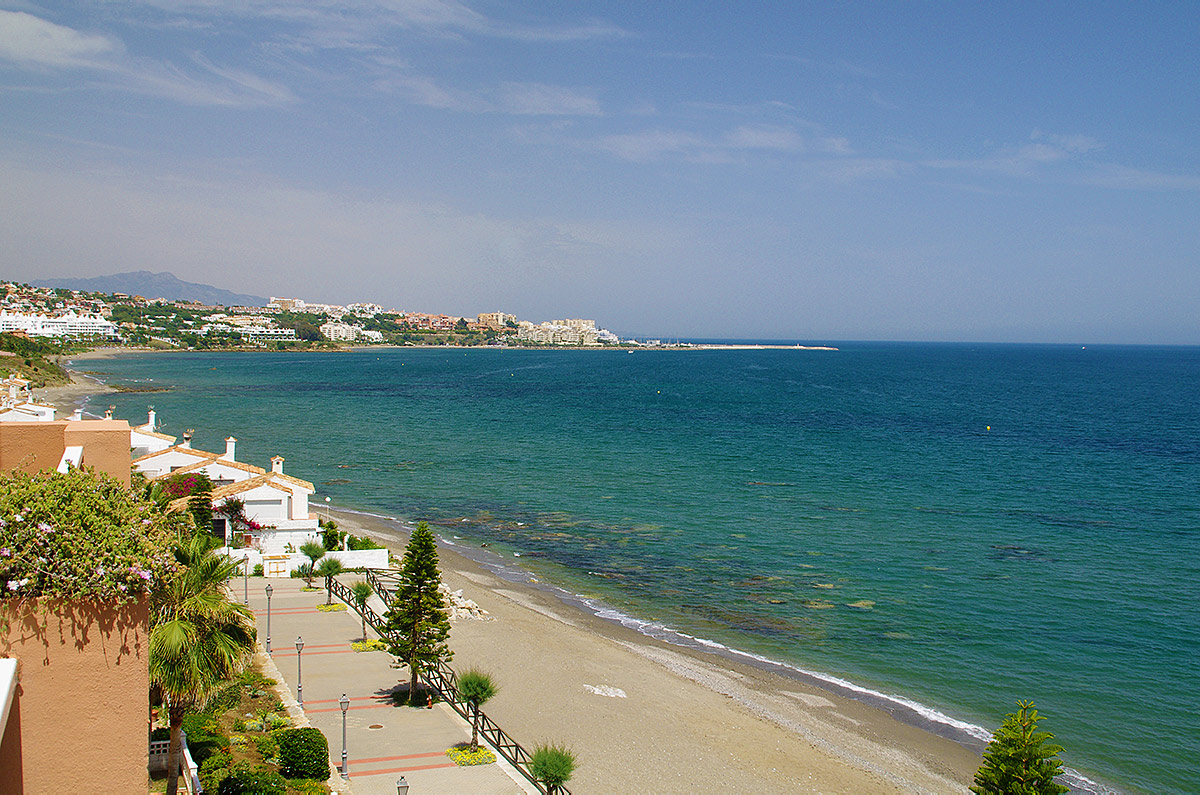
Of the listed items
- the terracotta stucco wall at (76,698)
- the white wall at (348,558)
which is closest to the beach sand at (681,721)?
the white wall at (348,558)

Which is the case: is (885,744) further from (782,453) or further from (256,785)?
(782,453)

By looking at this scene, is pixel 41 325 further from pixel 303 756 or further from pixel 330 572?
pixel 303 756

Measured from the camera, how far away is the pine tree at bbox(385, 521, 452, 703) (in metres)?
18.4

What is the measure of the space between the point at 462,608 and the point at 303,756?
44.7 ft

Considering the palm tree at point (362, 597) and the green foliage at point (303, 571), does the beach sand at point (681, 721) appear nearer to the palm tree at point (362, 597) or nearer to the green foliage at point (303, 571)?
the palm tree at point (362, 597)

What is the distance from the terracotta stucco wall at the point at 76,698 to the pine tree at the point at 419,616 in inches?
456

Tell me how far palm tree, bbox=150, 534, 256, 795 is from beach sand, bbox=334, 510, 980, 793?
27.0ft

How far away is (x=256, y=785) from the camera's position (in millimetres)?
11867

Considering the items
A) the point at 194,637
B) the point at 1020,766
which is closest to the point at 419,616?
the point at 194,637

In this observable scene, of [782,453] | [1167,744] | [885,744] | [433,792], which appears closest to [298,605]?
[433,792]

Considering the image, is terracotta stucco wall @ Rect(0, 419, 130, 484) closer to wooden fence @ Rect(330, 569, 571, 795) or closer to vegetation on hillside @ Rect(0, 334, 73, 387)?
wooden fence @ Rect(330, 569, 571, 795)

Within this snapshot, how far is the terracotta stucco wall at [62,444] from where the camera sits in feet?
27.3

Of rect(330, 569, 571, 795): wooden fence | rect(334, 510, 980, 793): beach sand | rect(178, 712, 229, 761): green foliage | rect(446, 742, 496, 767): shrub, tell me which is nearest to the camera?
rect(178, 712, 229, 761): green foliage

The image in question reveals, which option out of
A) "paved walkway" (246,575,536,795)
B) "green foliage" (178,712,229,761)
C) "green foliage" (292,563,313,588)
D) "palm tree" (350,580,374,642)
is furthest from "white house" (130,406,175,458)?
"green foliage" (178,712,229,761)
